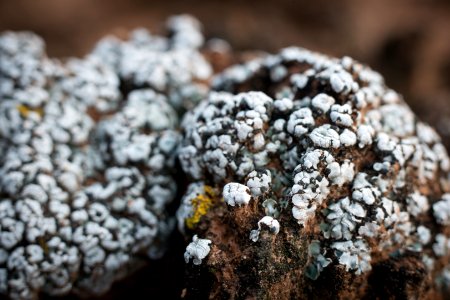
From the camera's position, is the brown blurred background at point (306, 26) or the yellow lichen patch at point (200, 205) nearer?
the yellow lichen patch at point (200, 205)

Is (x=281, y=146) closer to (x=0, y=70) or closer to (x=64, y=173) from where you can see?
(x=64, y=173)

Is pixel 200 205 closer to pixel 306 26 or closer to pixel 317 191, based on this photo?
pixel 317 191

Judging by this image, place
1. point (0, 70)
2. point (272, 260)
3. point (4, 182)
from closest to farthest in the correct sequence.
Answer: point (272, 260)
point (4, 182)
point (0, 70)

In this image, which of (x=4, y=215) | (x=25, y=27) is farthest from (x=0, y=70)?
(x=25, y=27)

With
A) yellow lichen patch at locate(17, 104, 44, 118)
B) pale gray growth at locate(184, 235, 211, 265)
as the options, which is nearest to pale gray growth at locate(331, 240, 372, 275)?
pale gray growth at locate(184, 235, 211, 265)

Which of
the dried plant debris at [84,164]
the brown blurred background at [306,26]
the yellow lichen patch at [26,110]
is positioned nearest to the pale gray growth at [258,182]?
the dried plant debris at [84,164]

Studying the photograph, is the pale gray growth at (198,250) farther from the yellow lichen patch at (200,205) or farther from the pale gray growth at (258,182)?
the pale gray growth at (258,182)

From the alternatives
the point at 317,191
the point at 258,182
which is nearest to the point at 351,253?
the point at 317,191
